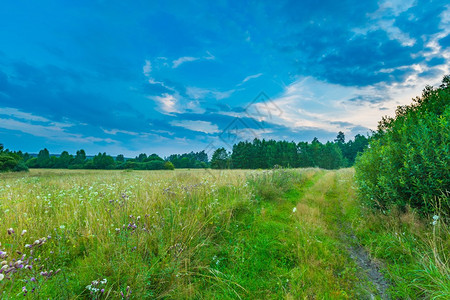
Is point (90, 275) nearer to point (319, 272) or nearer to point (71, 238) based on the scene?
point (71, 238)

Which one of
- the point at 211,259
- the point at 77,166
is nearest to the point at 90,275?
the point at 211,259

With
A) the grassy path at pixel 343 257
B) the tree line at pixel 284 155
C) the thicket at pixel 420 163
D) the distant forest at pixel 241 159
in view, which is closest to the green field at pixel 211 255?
the grassy path at pixel 343 257

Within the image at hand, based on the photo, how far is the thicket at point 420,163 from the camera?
430 cm

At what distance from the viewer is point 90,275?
261 cm

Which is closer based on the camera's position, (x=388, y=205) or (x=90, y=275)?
(x=90, y=275)

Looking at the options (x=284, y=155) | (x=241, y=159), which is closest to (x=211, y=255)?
(x=241, y=159)

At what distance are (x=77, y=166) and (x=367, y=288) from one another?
69.1 m

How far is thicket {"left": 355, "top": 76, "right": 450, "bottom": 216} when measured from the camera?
430cm

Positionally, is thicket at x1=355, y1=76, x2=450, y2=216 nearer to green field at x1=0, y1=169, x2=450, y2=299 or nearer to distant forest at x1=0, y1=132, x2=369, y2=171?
green field at x1=0, y1=169, x2=450, y2=299

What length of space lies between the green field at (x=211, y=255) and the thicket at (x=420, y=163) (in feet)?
1.75

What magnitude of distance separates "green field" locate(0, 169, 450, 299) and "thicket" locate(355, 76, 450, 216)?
1.75 feet

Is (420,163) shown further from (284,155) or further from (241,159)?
(284,155)

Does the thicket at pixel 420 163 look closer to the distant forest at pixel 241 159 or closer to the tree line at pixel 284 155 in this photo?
the distant forest at pixel 241 159

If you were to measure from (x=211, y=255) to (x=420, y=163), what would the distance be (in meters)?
5.63
